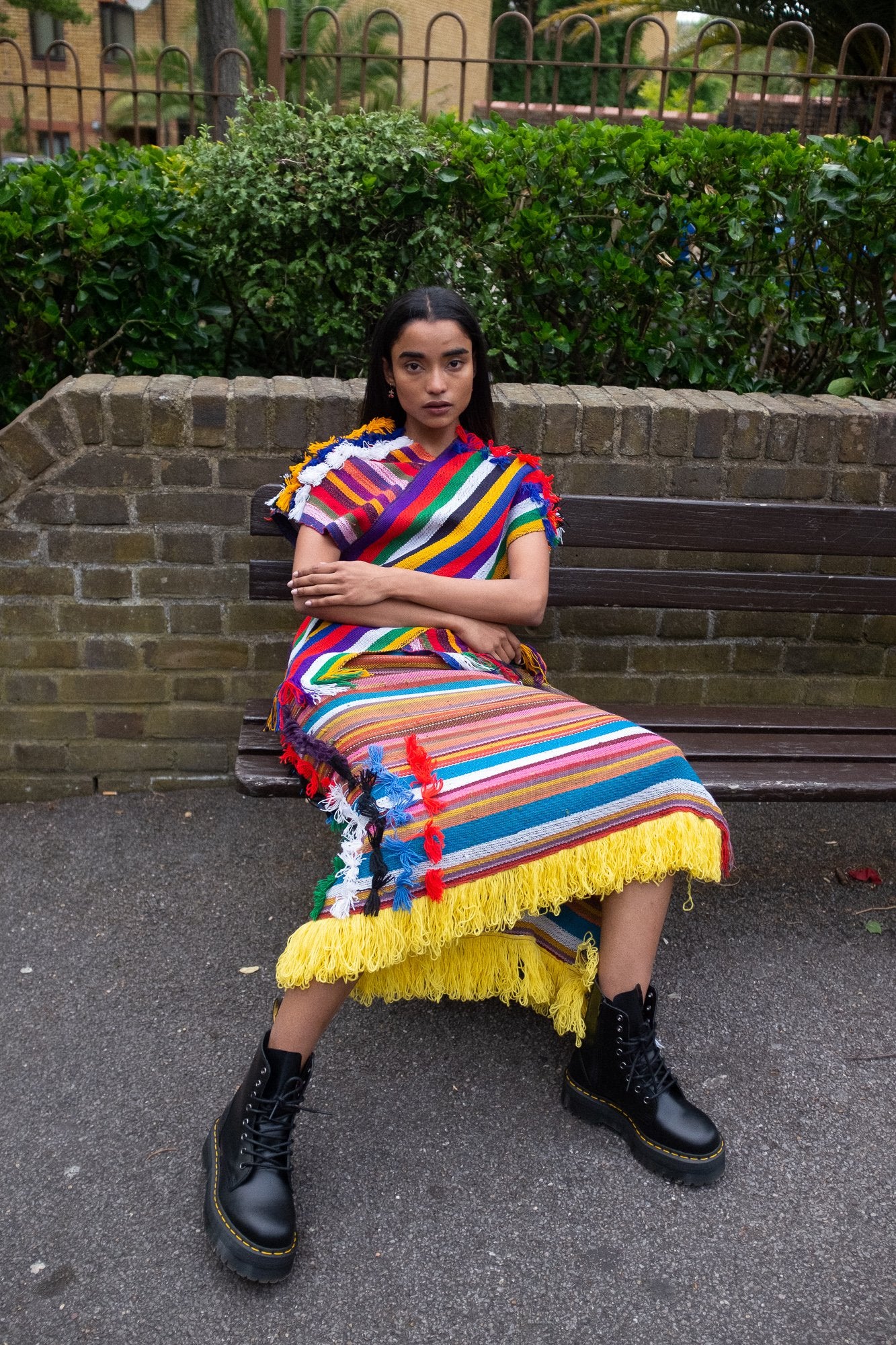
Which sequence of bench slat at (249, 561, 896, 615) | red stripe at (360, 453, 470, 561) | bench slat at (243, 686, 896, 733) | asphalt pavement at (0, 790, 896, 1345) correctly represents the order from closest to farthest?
1. asphalt pavement at (0, 790, 896, 1345)
2. red stripe at (360, 453, 470, 561)
3. bench slat at (243, 686, 896, 733)
4. bench slat at (249, 561, 896, 615)

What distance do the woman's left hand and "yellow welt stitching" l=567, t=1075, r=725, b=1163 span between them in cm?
112

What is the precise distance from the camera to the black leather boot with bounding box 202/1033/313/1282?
202 cm

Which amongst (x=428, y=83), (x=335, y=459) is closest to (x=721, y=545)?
(x=335, y=459)

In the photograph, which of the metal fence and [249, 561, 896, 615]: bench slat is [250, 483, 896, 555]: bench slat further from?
the metal fence

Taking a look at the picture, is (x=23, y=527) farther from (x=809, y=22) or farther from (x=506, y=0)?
(x=506, y=0)

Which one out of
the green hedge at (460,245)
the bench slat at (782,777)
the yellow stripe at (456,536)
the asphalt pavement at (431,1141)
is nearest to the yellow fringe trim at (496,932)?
the asphalt pavement at (431,1141)

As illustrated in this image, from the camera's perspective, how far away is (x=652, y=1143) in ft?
7.57

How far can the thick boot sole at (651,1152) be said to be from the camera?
89.4 inches

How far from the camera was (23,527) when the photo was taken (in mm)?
3543

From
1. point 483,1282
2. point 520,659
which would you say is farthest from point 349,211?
point 483,1282

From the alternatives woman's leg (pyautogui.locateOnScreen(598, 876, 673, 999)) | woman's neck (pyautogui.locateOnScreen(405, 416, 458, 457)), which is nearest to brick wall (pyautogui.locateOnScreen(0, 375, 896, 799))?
woman's neck (pyautogui.locateOnScreen(405, 416, 458, 457))

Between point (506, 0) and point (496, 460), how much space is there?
31.3m

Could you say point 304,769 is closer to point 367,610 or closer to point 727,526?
point 367,610

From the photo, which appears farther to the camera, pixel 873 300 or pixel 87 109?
pixel 87 109
